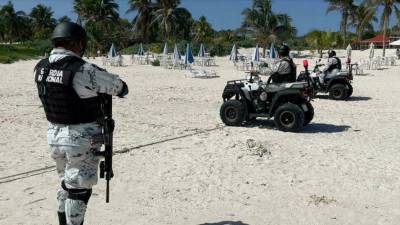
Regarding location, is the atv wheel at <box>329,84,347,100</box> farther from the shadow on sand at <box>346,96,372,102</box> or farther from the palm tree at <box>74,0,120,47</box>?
the palm tree at <box>74,0,120,47</box>

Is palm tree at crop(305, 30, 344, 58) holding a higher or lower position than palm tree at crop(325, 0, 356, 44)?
lower

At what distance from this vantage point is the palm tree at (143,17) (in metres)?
55.9

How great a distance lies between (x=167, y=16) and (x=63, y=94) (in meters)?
51.1

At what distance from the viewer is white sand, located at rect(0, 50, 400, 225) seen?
15.1ft

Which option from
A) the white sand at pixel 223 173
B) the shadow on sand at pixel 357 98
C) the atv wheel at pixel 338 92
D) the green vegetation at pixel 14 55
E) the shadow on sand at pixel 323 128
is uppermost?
the green vegetation at pixel 14 55

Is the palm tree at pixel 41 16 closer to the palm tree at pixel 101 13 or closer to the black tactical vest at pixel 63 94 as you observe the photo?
the palm tree at pixel 101 13

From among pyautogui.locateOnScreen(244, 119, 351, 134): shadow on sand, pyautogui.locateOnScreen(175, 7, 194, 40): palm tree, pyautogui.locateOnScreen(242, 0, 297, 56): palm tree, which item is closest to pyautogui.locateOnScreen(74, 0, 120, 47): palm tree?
pyautogui.locateOnScreen(175, 7, 194, 40): palm tree

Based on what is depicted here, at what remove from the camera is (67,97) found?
10.5 feet

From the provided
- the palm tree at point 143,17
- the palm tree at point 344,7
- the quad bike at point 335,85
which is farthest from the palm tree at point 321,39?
the quad bike at point 335,85

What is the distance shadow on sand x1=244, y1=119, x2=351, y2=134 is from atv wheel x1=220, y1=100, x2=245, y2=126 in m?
0.29

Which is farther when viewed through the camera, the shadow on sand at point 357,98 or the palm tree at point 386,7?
the palm tree at point 386,7

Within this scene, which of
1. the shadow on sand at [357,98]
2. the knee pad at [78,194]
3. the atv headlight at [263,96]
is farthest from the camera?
the shadow on sand at [357,98]

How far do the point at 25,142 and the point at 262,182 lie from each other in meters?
4.05

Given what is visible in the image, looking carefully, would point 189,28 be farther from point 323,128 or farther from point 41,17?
point 323,128
